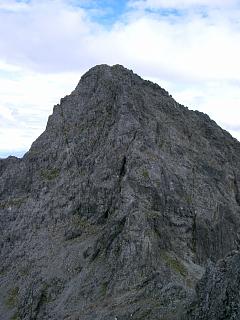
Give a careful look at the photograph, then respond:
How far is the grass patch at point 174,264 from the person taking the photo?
3511 inches

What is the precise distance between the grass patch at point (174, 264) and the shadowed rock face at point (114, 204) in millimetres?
252

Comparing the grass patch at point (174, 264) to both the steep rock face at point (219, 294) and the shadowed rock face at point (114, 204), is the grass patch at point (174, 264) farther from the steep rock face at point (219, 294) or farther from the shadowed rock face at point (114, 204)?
the steep rock face at point (219, 294)

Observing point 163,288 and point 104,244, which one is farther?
point 104,244

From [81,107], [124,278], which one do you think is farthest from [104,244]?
[81,107]

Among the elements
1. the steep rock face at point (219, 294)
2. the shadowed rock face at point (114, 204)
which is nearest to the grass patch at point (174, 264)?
the shadowed rock face at point (114, 204)

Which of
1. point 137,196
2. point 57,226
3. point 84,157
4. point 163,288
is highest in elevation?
point 84,157

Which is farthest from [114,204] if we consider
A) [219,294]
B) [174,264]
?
[219,294]

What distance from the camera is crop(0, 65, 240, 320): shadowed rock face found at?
294ft

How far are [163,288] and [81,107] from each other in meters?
60.5

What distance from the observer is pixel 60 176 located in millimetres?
118438

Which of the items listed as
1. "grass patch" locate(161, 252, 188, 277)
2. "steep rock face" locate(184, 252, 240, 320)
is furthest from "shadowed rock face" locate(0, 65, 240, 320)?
"steep rock face" locate(184, 252, 240, 320)

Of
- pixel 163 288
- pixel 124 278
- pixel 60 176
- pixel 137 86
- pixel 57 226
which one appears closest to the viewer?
pixel 163 288

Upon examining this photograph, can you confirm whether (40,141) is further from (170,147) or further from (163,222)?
(163,222)

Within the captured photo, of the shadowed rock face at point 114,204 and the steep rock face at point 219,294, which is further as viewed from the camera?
the shadowed rock face at point 114,204
